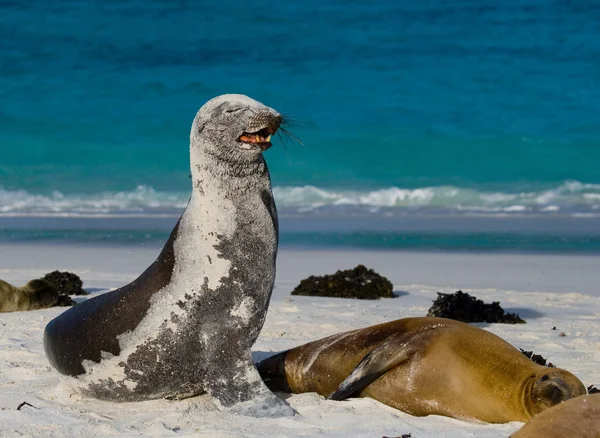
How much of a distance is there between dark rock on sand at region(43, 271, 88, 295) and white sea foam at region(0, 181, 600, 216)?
21.6m

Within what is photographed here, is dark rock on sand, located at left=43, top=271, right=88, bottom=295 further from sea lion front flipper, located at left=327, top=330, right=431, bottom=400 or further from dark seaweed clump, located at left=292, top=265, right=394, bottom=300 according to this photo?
sea lion front flipper, located at left=327, top=330, right=431, bottom=400

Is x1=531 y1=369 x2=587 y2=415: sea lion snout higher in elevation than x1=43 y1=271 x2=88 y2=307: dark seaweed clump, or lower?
lower

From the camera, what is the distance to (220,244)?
5.33 m

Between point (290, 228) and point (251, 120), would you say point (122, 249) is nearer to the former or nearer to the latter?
point (290, 228)

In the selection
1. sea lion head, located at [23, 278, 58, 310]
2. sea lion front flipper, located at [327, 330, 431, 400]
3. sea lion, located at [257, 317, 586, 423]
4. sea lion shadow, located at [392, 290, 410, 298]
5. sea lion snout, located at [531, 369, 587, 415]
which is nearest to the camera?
sea lion snout, located at [531, 369, 587, 415]

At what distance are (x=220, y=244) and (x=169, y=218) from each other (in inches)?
947

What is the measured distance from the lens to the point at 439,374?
510 centimetres

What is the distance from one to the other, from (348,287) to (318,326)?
307 centimetres

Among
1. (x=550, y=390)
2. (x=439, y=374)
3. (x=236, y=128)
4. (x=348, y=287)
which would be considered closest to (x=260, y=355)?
(x=439, y=374)

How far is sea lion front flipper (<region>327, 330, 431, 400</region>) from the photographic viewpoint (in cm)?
518

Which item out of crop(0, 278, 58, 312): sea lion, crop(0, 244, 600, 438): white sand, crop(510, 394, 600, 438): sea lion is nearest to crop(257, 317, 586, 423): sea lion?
crop(0, 244, 600, 438): white sand

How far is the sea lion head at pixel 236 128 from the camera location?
523 centimetres

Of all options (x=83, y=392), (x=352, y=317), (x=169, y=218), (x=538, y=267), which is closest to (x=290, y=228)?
(x=169, y=218)

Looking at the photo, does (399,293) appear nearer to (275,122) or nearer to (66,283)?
(66,283)
